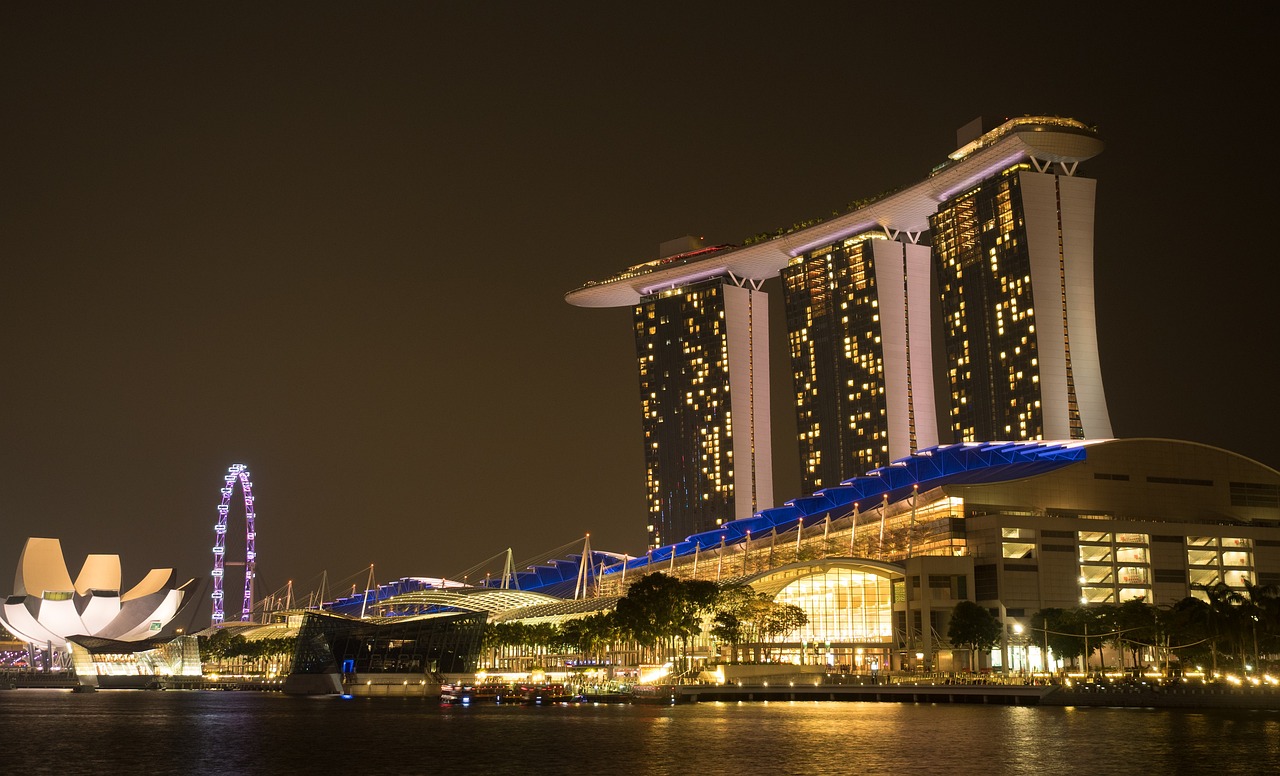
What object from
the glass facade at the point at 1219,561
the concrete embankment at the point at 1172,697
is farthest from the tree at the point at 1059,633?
the glass facade at the point at 1219,561

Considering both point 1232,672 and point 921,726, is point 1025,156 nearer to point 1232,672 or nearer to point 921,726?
point 1232,672

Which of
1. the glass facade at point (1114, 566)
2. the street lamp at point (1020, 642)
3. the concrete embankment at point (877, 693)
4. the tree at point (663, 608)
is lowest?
the concrete embankment at point (877, 693)

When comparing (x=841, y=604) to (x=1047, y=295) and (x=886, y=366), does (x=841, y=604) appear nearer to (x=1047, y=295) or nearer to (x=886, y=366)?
(x=1047, y=295)

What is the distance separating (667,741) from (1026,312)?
103535 mm

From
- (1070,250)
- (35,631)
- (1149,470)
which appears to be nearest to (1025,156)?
(1070,250)

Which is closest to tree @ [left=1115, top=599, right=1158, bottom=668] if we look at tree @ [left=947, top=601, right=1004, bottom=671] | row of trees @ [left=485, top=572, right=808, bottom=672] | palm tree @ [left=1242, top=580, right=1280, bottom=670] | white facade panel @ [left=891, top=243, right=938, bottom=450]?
palm tree @ [left=1242, top=580, right=1280, bottom=670]

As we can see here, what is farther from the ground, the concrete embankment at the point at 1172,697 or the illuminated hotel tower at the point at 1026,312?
the illuminated hotel tower at the point at 1026,312

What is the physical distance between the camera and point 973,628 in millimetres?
115312

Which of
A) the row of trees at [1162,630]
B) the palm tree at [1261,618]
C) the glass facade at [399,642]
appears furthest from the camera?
the glass facade at [399,642]

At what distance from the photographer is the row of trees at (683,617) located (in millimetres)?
120312

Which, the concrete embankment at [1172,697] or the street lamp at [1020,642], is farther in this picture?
the street lamp at [1020,642]

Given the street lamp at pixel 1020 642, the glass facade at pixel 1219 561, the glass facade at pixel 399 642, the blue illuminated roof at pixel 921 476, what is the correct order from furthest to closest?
1. the blue illuminated roof at pixel 921 476
2. the glass facade at pixel 399 642
3. the glass facade at pixel 1219 561
4. the street lamp at pixel 1020 642

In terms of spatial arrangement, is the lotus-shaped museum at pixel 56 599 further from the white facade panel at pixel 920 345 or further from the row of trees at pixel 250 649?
the white facade panel at pixel 920 345

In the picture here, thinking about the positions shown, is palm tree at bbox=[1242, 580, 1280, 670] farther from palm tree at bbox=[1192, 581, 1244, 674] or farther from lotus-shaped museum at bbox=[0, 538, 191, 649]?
lotus-shaped museum at bbox=[0, 538, 191, 649]
